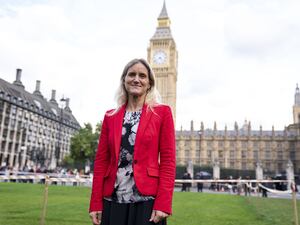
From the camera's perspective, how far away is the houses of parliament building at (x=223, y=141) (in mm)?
75188

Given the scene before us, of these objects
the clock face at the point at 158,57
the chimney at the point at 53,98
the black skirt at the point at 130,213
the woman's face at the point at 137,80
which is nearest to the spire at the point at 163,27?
the clock face at the point at 158,57

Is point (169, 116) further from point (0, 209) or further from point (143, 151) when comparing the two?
point (0, 209)

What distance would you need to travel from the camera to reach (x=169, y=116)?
8.30 feet

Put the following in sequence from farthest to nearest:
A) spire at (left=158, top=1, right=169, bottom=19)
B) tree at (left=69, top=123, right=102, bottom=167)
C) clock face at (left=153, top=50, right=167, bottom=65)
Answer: spire at (left=158, top=1, right=169, bottom=19) < clock face at (left=153, top=50, right=167, bottom=65) < tree at (left=69, top=123, right=102, bottom=167)

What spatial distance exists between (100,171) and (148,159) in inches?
18.3

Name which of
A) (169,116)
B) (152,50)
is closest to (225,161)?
(152,50)

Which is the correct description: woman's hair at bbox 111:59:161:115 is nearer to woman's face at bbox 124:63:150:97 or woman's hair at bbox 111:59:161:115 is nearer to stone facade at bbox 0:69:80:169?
woman's face at bbox 124:63:150:97

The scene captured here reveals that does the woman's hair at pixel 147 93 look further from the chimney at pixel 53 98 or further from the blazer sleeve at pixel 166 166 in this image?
the chimney at pixel 53 98

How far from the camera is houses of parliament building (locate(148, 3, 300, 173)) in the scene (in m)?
75.2

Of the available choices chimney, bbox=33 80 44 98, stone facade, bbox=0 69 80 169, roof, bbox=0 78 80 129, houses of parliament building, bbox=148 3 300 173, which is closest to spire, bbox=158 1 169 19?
houses of parliament building, bbox=148 3 300 173

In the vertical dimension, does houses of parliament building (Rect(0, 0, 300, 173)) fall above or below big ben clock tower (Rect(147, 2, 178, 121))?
below

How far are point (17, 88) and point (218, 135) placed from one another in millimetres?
48795

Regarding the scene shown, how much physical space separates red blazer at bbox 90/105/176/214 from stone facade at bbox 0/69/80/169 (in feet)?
149

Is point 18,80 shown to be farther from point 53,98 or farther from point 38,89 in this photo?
point 53,98
